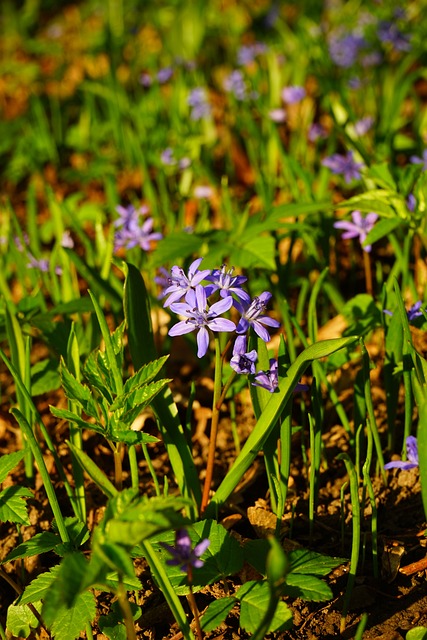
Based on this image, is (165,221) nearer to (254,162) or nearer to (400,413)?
(254,162)

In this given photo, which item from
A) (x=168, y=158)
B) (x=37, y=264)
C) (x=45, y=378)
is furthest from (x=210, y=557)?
(x=168, y=158)

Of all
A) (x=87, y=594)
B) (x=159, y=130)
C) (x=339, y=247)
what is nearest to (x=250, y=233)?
Answer: (x=339, y=247)

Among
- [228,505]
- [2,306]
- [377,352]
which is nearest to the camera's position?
[228,505]

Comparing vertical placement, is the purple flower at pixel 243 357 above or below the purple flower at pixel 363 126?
below

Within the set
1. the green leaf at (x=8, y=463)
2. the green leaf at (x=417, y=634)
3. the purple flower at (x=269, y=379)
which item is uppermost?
the purple flower at (x=269, y=379)

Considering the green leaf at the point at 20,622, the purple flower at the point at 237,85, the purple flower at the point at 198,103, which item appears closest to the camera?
the green leaf at the point at 20,622

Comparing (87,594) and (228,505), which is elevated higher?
(87,594)

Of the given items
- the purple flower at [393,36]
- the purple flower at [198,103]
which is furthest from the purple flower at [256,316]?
the purple flower at [393,36]

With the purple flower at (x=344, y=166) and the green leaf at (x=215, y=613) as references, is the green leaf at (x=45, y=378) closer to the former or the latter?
the green leaf at (x=215, y=613)

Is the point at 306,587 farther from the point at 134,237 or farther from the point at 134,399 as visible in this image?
the point at 134,237
